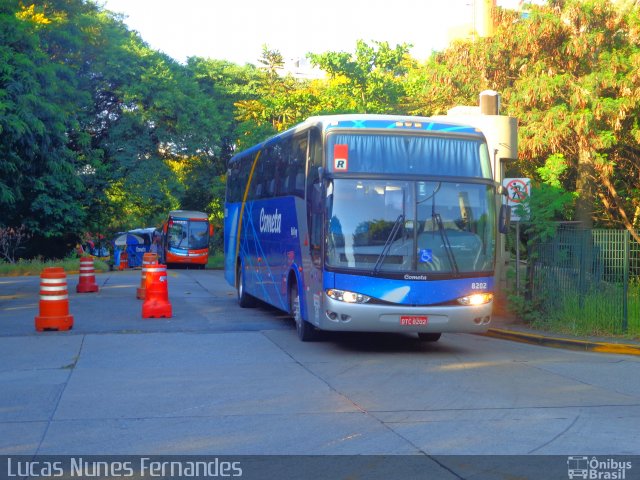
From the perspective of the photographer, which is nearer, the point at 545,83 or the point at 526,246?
the point at 526,246

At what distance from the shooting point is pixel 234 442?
7.11m

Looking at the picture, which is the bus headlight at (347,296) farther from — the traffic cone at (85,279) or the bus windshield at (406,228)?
the traffic cone at (85,279)

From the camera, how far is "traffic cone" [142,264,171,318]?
1662cm

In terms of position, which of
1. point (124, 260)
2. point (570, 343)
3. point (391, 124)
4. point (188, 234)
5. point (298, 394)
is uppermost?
point (391, 124)

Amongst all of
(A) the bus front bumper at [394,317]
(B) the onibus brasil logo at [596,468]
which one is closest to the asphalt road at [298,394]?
Answer: (B) the onibus brasil logo at [596,468]

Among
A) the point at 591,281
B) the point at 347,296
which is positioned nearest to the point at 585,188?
the point at 591,281

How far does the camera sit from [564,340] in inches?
542

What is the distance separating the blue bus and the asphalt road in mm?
725

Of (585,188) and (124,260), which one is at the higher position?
(585,188)

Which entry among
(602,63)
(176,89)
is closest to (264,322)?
(602,63)

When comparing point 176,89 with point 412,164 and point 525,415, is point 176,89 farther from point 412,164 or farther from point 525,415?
point 525,415

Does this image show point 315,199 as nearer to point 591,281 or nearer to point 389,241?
point 389,241

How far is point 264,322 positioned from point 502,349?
5.10m

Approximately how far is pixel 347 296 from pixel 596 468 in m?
5.97
